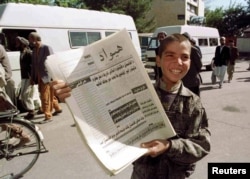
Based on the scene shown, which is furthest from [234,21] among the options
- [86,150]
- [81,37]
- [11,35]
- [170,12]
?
[86,150]

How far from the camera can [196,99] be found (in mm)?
1558

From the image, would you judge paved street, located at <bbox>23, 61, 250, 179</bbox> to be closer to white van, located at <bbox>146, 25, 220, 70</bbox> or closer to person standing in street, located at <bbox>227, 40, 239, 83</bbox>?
person standing in street, located at <bbox>227, 40, 239, 83</bbox>

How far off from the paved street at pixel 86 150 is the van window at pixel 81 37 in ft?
7.82

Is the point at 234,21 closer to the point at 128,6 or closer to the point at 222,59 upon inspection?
the point at 128,6

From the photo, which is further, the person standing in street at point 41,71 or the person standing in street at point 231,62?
the person standing in street at point 231,62

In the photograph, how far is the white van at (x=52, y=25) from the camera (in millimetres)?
7184

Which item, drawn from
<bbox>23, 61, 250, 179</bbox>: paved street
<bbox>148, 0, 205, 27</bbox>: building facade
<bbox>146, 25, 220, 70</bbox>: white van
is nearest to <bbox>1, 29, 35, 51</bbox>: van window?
<bbox>23, 61, 250, 179</bbox>: paved street

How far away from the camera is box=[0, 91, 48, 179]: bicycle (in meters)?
3.42

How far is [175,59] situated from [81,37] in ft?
25.6

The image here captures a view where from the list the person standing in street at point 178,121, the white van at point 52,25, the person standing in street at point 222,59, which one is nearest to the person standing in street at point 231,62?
the person standing in street at point 222,59

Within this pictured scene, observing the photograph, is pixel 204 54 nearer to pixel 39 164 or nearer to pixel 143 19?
pixel 39 164

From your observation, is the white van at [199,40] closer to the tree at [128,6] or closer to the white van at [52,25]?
the white van at [52,25]

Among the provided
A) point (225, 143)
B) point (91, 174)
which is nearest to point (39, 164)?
point (91, 174)

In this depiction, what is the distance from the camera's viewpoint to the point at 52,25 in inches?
319
